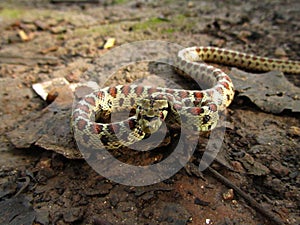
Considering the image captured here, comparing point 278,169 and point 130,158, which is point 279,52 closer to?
point 278,169

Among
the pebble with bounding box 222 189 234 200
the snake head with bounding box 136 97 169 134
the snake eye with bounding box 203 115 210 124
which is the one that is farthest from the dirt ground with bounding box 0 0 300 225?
the snake head with bounding box 136 97 169 134

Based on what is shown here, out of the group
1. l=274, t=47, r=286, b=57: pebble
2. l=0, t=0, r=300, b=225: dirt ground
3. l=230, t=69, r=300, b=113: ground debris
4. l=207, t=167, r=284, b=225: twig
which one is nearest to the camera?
l=207, t=167, r=284, b=225: twig

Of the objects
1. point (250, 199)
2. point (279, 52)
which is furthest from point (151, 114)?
point (279, 52)

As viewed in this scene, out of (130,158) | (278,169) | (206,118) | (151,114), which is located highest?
(151,114)

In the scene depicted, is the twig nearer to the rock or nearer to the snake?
the rock

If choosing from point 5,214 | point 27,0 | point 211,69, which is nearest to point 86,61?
point 211,69

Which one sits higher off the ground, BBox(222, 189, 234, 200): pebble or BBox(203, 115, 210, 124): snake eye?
BBox(203, 115, 210, 124): snake eye
